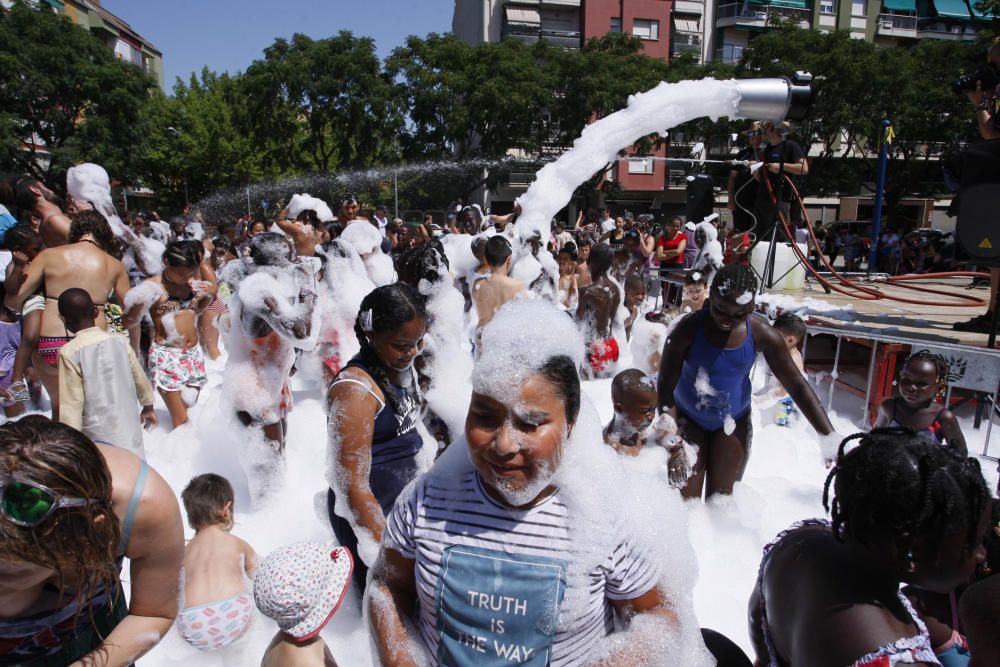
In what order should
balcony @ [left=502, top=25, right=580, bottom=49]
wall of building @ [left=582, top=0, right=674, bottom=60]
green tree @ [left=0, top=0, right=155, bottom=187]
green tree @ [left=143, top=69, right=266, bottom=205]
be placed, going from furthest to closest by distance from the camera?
wall of building @ [left=582, top=0, right=674, bottom=60], balcony @ [left=502, top=25, right=580, bottom=49], green tree @ [left=143, top=69, right=266, bottom=205], green tree @ [left=0, top=0, right=155, bottom=187]

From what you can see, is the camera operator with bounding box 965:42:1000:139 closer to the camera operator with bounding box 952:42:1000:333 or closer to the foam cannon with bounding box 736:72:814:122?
the camera operator with bounding box 952:42:1000:333

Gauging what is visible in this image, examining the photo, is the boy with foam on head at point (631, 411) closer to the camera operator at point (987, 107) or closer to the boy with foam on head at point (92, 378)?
the boy with foam on head at point (92, 378)

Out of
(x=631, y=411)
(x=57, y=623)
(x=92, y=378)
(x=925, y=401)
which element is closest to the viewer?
(x=57, y=623)

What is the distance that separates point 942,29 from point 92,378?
50.9 m

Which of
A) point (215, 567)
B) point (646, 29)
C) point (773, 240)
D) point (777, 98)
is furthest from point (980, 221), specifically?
point (646, 29)

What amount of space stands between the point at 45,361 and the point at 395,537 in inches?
149

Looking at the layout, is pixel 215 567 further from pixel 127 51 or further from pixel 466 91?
pixel 127 51

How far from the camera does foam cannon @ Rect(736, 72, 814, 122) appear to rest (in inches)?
228

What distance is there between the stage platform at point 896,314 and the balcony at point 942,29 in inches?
1558

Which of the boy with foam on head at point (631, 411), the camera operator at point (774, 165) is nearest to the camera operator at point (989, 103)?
the camera operator at point (774, 165)

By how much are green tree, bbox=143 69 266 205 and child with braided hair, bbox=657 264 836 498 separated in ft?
103

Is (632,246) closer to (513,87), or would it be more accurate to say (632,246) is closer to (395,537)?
(395,537)

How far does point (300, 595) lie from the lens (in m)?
1.76

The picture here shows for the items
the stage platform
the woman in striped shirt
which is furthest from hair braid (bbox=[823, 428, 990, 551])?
the stage platform
